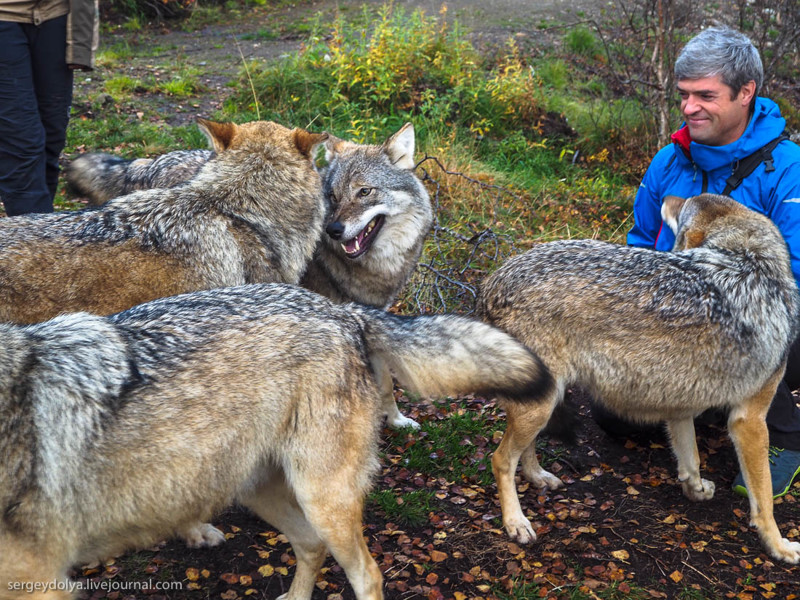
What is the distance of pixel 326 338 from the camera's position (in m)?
2.90

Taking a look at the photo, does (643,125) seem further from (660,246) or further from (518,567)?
(518,567)

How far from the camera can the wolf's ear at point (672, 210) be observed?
4270mm

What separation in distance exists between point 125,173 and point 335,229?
5.30ft

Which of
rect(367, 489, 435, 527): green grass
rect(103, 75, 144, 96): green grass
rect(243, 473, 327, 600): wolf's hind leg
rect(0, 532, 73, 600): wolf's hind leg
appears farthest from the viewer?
rect(103, 75, 144, 96): green grass

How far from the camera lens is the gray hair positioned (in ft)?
13.9

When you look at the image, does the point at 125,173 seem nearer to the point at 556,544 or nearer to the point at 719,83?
the point at 556,544

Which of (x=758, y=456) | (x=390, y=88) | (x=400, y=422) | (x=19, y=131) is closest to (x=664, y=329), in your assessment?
(x=758, y=456)

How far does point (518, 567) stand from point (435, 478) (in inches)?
34.4

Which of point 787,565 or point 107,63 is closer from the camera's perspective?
point 787,565

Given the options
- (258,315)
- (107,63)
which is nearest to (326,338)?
(258,315)

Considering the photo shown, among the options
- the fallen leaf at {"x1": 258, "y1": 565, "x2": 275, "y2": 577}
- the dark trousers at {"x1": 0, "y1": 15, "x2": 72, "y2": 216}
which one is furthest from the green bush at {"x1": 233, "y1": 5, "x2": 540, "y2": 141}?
the fallen leaf at {"x1": 258, "y1": 565, "x2": 275, "y2": 577}

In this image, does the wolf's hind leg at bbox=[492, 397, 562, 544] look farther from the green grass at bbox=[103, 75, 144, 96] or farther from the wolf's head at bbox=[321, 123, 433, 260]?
the green grass at bbox=[103, 75, 144, 96]

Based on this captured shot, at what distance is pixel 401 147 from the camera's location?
518cm

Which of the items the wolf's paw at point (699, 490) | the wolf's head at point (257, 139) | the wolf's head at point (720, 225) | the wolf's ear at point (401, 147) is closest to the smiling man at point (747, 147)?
the wolf's paw at point (699, 490)
